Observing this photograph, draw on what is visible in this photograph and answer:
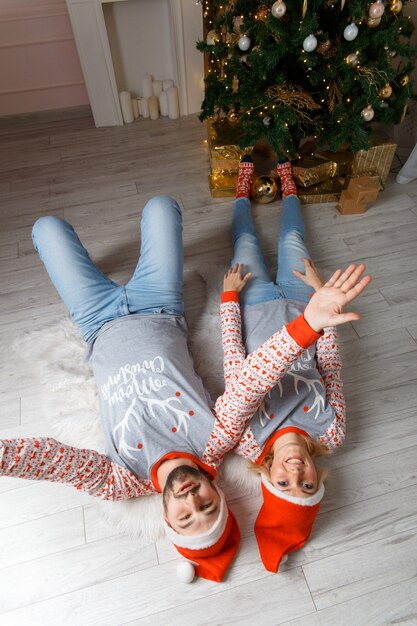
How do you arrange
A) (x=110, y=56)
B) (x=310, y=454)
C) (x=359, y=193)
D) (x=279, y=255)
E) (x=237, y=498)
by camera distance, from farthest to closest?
(x=110, y=56)
(x=359, y=193)
(x=279, y=255)
(x=237, y=498)
(x=310, y=454)

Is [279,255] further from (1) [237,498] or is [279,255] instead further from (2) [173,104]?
(2) [173,104]

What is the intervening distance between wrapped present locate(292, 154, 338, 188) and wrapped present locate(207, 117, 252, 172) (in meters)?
0.25

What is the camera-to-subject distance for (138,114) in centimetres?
250

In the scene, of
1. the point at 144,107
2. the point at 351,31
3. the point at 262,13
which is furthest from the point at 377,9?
the point at 144,107

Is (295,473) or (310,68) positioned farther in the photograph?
(310,68)

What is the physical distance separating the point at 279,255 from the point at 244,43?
0.78m

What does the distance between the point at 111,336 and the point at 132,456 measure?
1.26ft

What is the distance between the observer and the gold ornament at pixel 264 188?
1.87m

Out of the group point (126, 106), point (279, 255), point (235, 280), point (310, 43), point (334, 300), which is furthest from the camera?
point (126, 106)

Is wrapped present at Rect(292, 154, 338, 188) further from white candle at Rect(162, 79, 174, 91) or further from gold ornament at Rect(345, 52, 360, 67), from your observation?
white candle at Rect(162, 79, 174, 91)

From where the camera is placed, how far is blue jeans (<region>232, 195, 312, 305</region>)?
143 cm

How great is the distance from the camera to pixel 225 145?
1.88 meters

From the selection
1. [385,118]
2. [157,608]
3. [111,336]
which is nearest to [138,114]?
[385,118]

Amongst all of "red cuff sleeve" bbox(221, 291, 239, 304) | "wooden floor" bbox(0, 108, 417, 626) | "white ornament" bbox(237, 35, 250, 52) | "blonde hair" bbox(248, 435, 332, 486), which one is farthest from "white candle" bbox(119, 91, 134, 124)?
"blonde hair" bbox(248, 435, 332, 486)
